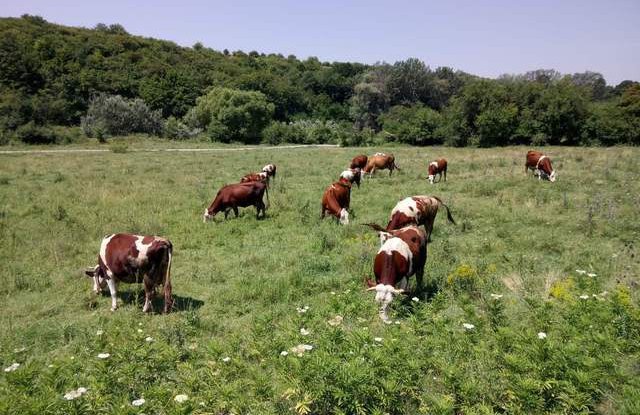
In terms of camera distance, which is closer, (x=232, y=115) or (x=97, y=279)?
(x=97, y=279)

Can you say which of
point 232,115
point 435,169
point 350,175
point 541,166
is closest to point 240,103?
point 232,115

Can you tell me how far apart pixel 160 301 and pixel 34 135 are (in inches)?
1719

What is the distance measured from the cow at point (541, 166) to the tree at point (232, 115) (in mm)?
44541

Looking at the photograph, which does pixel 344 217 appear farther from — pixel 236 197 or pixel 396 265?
pixel 396 265

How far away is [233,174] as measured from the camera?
24812mm

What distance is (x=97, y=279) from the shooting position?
9.01 m

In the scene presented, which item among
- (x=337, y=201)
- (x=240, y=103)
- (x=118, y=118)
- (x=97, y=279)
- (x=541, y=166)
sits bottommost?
(x=97, y=279)

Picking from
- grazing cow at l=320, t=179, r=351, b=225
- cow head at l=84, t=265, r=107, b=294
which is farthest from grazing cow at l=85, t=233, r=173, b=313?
grazing cow at l=320, t=179, r=351, b=225

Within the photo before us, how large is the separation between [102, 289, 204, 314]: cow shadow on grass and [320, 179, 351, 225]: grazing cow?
624 cm

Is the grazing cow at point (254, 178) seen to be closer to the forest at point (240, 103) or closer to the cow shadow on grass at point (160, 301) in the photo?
the cow shadow on grass at point (160, 301)

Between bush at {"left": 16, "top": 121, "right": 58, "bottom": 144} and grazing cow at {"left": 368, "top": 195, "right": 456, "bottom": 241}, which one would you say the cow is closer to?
grazing cow at {"left": 368, "top": 195, "right": 456, "bottom": 241}

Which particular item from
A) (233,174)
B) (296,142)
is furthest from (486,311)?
(296,142)

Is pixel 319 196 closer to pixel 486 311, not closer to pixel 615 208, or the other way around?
pixel 615 208

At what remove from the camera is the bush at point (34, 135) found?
42719mm
